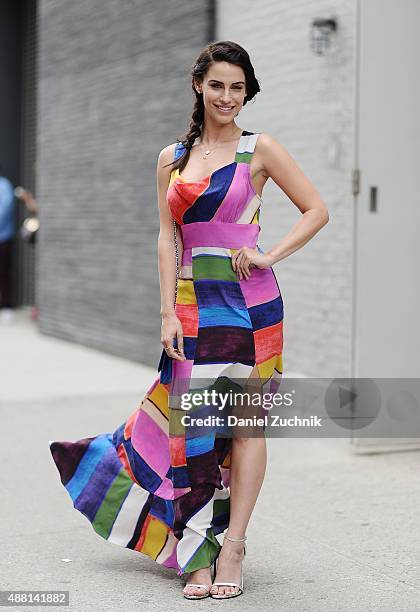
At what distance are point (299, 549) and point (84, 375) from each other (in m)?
4.85

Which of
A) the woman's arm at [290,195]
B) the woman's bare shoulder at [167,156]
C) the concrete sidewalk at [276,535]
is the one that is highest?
the woman's bare shoulder at [167,156]

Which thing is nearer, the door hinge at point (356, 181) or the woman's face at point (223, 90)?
the woman's face at point (223, 90)

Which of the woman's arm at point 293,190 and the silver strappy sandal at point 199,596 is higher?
the woman's arm at point 293,190

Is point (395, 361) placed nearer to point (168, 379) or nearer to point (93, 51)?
point (168, 379)

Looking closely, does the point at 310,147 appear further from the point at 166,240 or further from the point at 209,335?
the point at 209,335

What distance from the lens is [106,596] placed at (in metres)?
3.98

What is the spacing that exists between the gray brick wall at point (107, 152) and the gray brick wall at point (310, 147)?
1011 mm

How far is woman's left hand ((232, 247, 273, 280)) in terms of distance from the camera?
391 cm

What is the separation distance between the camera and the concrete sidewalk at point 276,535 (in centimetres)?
400

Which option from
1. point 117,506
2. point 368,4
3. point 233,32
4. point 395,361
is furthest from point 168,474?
point 233,32

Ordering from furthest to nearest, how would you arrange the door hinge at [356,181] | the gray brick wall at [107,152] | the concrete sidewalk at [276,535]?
1. the gray brick wall at [107,152]
2. the door hinge at [356,181]
3. the concrete sidewalk at [276,535]

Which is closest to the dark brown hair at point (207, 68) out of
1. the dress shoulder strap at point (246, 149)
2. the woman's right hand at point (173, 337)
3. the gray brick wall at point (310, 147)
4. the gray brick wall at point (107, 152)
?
the dress shoulder strap at point (246, 149)

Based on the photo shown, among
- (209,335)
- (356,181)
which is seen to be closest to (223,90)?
(209,335)

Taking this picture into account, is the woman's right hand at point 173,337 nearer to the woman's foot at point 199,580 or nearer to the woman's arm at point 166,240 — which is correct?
the woman's arm at point 166,240
